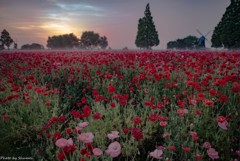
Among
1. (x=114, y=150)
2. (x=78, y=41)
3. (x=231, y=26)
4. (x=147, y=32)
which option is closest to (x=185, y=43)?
(x=147, y=32)

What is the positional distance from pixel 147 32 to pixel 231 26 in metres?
19.5

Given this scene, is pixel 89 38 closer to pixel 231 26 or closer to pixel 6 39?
pixel 6 39

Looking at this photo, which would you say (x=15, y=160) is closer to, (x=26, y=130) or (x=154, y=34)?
(x=26, y=130)

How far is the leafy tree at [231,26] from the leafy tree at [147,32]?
51.9ft

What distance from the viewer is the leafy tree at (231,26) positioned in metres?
28.4

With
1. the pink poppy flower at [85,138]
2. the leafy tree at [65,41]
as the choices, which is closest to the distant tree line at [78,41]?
the leafy tree at [65,41]

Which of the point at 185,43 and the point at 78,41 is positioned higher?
the point at 78,41

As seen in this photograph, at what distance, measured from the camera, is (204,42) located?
41844 mm

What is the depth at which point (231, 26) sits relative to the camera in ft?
94.4

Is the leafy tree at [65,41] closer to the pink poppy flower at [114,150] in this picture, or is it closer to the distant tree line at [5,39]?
the distant tree line at [5,39]

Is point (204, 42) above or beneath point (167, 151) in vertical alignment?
above

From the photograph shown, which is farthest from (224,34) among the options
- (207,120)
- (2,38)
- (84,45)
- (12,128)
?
(2,38)

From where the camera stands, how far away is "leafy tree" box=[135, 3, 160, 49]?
41.4 metres

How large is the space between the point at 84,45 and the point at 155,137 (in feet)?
283
